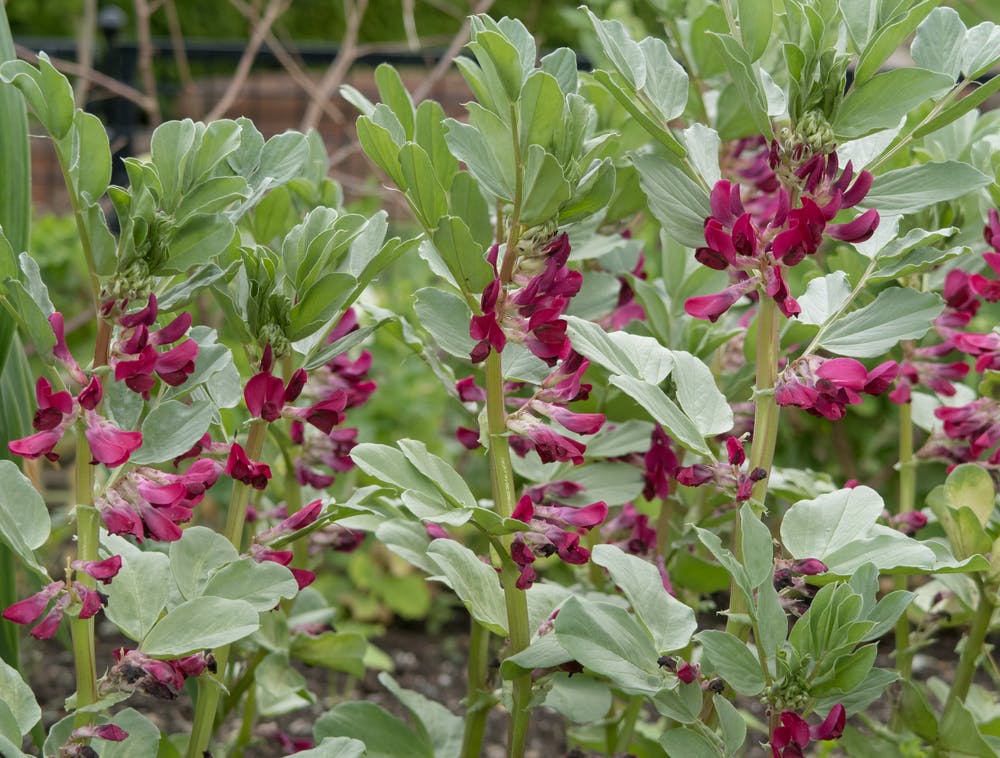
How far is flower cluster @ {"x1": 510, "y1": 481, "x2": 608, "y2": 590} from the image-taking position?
3.31 feet

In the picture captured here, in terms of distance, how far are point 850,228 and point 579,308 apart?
13.4 inches

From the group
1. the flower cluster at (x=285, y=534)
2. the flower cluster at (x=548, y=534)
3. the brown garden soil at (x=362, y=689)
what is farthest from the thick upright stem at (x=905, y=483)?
the brown garden soil at (x=362, y=689)

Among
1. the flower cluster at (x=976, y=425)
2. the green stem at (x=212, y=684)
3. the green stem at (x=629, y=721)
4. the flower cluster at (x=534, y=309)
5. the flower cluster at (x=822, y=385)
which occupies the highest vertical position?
the flower cluster at (x=534, y=309)

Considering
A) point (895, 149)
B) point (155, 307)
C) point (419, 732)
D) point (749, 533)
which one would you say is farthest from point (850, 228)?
point (419, 732)

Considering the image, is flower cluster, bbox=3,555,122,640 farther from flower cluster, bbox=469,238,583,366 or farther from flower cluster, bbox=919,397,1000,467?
flower cluster, bbox=919,397,1000,467

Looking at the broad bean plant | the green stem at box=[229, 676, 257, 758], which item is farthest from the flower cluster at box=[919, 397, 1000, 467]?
the green stem at box=[229, 676, 257, 758]

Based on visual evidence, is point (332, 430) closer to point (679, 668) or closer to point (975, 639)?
point (679, 668)

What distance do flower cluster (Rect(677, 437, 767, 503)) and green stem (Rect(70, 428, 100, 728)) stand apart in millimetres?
470

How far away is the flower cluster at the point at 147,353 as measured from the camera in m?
0.95

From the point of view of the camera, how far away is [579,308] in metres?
1.26

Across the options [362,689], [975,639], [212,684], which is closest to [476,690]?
[212,684]

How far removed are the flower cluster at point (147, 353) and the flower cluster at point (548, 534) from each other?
29 cm

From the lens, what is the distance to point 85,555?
3.21 ft

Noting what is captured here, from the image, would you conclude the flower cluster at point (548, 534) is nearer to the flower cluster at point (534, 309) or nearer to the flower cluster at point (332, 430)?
the flower cluster at point (534, 309)
